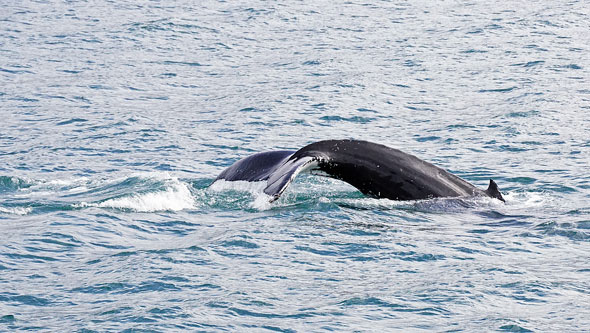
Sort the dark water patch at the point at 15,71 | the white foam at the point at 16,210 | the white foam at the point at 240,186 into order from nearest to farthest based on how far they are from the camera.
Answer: the white foam at the point at 240,186, the white foam at the point at 16,210, the dark water patch at the point at 15,71

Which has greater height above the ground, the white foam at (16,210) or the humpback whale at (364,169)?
A: the humpback whale at (364,169)

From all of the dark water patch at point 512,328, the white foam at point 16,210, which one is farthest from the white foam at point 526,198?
the white foam at point 16,210

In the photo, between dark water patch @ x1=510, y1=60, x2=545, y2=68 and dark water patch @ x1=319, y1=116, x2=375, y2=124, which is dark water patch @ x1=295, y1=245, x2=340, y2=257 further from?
dark water patch @ x1=510, y1=60, x2=545, y2=68

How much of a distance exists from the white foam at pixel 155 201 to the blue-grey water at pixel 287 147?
0.04 m

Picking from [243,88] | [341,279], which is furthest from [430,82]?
[341,279]

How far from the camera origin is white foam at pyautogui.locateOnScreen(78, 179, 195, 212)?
1371cm

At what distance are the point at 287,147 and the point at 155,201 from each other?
5.24 meters

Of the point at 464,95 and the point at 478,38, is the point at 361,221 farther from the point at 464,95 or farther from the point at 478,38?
the point at 478,38

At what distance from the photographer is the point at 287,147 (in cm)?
1884

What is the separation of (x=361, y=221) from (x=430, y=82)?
500 inches

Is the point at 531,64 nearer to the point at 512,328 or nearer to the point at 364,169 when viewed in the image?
the point at 364,169

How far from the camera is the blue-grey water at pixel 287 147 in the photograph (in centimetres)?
1005

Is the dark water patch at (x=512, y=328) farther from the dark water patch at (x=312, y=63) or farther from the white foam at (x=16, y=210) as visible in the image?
the dark water patch at (x=312, y=63)

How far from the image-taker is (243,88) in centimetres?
2441
